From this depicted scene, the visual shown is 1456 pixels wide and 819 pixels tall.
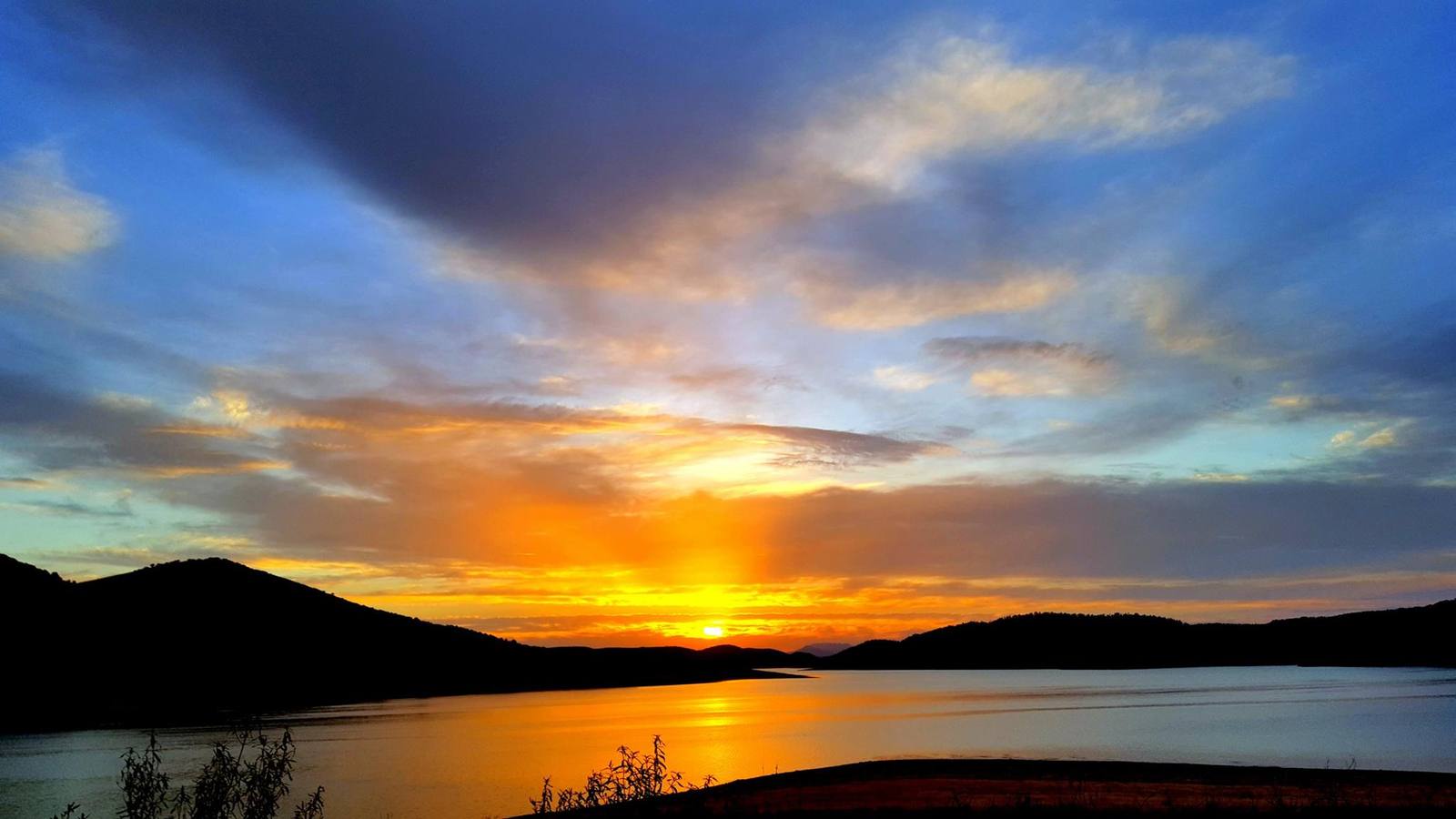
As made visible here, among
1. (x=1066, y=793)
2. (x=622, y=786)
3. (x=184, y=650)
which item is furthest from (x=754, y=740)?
(x=184, y=650)

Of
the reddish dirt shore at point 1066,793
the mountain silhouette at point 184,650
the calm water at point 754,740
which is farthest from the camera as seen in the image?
the mountain silhouette at point 184,650

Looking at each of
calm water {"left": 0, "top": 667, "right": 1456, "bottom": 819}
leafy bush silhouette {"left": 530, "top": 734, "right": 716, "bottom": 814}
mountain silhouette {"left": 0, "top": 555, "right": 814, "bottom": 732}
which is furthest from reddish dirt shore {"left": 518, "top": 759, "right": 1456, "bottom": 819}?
mountain silhouette {"left": 0, "top": 555, "right": 814, "bottom": 732}

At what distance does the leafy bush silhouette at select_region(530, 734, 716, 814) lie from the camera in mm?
30797

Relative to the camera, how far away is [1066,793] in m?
27.1

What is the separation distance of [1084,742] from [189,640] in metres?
147

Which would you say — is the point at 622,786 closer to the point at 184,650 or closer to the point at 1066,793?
the point at 1066,793

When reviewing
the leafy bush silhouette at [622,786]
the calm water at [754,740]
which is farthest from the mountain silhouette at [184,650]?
the leafy bush silhouette at [622,786]

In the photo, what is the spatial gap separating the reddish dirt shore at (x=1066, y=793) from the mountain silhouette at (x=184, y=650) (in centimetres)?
A: 9558

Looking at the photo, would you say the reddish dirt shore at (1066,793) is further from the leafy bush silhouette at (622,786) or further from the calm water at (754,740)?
the calm water at (754,740)

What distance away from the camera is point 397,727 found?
93125 millimetres

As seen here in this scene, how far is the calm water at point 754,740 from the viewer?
4569 cm

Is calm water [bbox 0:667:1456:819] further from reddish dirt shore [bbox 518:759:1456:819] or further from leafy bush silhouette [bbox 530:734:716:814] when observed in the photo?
reddish dirt shore [bbox 518:759:1456:819]

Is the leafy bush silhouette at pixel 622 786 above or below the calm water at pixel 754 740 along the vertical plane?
above

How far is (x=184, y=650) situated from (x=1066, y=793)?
158 meters
